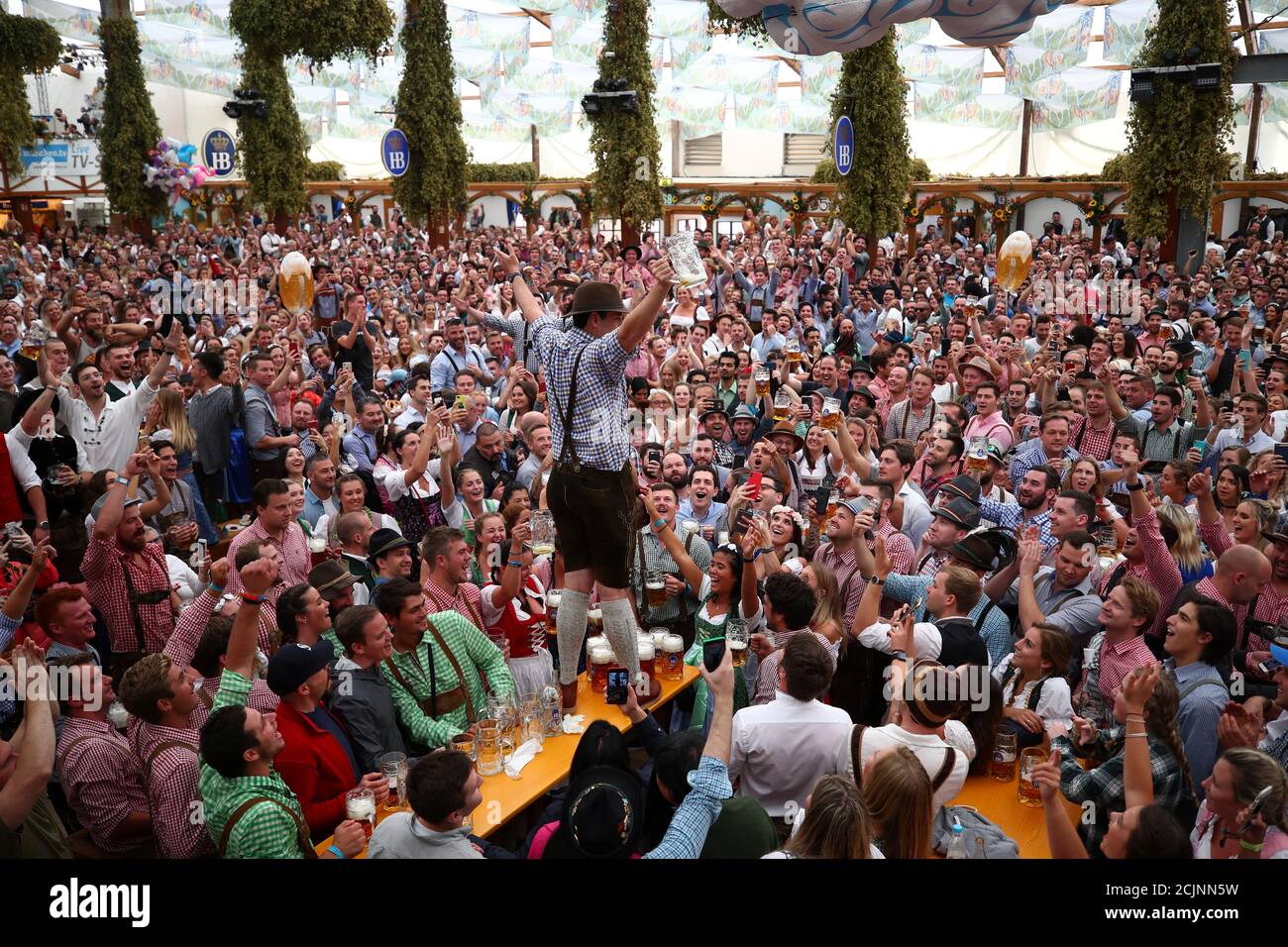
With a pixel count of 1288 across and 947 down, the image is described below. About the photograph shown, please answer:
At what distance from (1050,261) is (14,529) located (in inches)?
605

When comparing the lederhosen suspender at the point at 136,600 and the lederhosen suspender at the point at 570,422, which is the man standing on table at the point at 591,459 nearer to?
the lederhosen suspender at the point at 570,422

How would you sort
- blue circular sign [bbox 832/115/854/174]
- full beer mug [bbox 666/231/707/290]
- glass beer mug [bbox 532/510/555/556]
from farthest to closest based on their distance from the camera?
blue circular sign [bbox 832/115/854/174], glass beer mug [bbox 532/510/555/556], full beer mug [bbox 666/231/707/290]

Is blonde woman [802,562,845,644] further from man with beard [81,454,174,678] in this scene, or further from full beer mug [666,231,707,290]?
man with beard [81,454,174,678]

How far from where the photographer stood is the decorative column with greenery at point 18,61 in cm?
1873

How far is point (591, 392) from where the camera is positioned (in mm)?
3758

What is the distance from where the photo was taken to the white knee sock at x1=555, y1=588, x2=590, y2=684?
399cm

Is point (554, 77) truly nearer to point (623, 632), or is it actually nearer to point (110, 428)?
point (110, 428)

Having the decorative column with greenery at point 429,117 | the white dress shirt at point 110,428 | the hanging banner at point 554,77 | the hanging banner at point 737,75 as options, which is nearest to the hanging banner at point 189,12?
the decorative column with greenery at point 429,117

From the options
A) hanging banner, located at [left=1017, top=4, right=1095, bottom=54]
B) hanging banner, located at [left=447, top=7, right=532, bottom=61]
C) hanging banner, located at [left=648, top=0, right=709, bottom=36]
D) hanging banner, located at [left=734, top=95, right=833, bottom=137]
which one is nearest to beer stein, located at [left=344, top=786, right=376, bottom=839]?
hanging banner, located at [left=1017, top=4, right=1095, bottom=54]

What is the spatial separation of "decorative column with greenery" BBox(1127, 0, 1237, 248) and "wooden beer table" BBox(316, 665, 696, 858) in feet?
47.9

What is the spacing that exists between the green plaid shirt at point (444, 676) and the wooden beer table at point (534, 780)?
1.07ft

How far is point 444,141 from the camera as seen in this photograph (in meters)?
19.5
